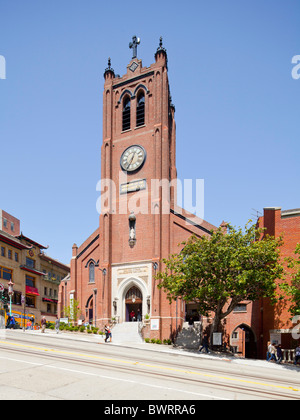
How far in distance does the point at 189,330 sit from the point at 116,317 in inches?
297

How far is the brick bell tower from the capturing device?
4131cm

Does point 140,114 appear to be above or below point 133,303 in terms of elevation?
above

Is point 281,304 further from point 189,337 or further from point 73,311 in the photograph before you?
point 73,311

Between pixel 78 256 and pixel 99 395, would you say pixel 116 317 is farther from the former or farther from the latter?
pixel 99 395

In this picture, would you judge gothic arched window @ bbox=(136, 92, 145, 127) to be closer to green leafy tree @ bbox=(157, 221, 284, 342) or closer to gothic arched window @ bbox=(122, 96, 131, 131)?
gothic arched window @ bbox=(122, 96, 131, 131)

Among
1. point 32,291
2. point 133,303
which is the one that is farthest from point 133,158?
point 32,291

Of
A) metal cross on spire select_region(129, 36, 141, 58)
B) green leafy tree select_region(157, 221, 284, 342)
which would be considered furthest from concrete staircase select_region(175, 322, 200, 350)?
metal cross on spire select_region(129, 36, 141, 58)

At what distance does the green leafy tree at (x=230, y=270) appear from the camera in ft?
94.6

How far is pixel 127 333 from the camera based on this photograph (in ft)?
127

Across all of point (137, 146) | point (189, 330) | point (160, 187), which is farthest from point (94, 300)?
point (137, 146)

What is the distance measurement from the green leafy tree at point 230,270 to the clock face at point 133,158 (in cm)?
1525

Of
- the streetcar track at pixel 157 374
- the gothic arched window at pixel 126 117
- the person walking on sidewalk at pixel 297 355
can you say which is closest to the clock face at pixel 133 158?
the gothic arched window at pixel 126 117

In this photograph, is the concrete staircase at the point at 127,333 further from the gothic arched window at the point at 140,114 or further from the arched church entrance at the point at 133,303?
the gothic arched window at the point at 140,114

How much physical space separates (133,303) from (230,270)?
15.5 meters
